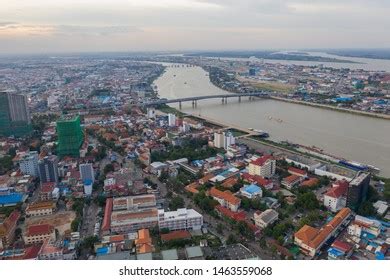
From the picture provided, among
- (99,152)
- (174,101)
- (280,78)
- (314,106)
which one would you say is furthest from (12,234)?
(280,78)

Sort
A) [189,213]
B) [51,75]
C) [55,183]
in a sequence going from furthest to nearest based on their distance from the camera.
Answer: [51,75] < [55,183] < [189,213]

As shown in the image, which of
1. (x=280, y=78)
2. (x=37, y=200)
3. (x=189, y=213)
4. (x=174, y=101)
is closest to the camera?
(x=189, y=213)

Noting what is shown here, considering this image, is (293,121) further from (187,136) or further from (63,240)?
(63,240)

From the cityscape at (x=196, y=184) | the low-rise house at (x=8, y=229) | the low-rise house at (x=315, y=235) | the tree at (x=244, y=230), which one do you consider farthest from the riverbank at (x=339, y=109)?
the low-rise house at (x=8, y=229)

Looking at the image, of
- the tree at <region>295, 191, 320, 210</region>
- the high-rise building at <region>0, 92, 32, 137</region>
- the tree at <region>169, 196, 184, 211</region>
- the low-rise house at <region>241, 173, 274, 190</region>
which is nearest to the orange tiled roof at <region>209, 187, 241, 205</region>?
the tree at <region>169, 196, 184, 211</region>

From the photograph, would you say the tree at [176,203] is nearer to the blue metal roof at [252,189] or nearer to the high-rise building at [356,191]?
the blue metal roof at [252,189]

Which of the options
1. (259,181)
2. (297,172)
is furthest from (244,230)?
(297,172)

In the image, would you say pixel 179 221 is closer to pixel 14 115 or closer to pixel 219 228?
pixel 219 228

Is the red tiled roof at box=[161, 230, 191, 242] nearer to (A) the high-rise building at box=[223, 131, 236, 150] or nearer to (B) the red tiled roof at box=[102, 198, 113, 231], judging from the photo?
(B) the red tiled roof at box=[102, 198, 113, 231]
